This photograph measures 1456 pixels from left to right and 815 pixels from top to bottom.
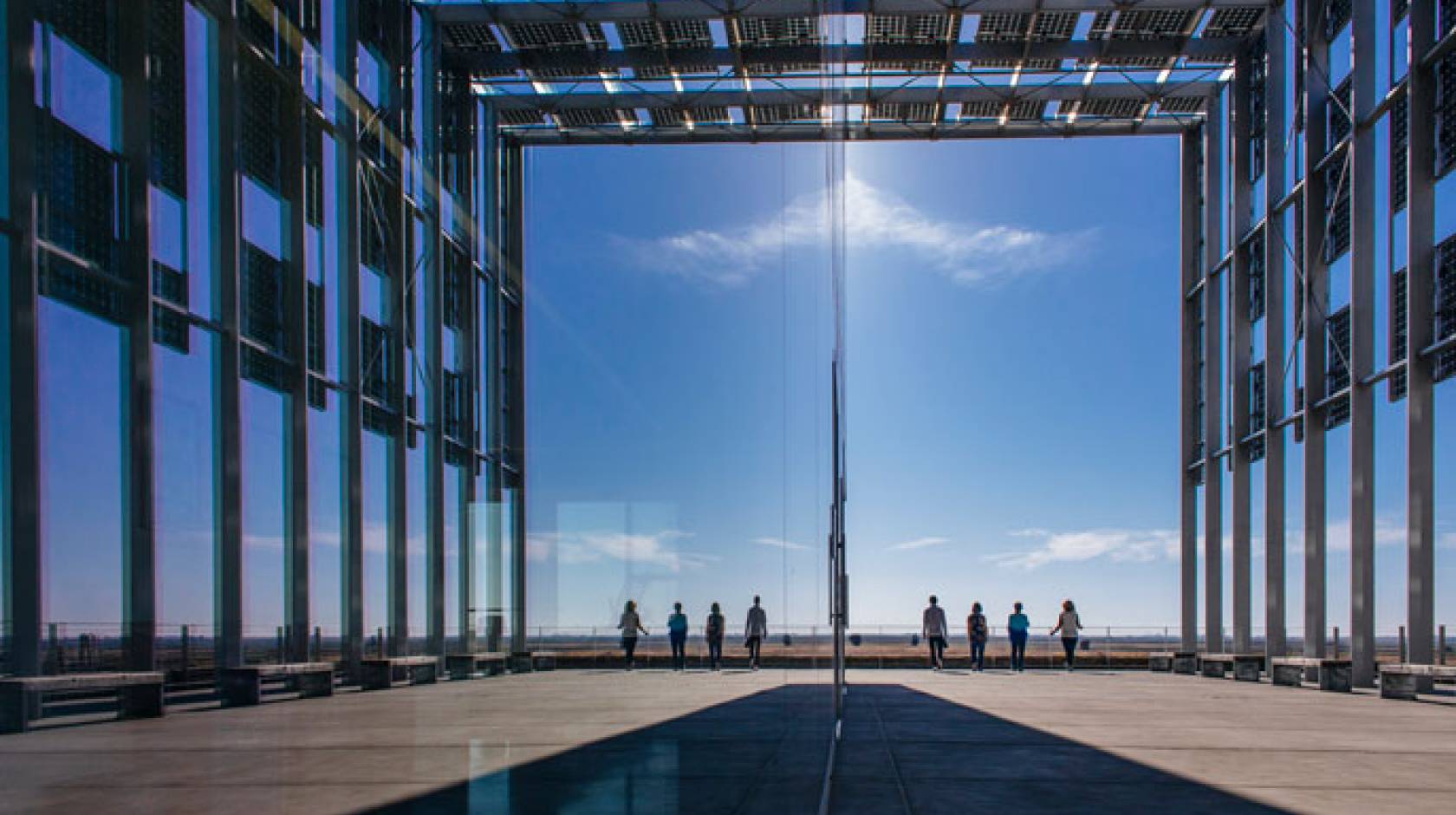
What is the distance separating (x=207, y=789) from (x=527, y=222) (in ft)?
2.77

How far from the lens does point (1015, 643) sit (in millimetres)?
25109

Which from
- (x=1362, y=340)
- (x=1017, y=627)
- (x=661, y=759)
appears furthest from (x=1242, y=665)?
(x=661, y=759)

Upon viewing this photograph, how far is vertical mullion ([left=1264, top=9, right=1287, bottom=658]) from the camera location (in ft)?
70.1

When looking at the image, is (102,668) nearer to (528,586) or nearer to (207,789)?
(207,789)

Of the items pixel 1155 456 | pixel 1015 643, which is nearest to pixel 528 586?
pixel 1015 643

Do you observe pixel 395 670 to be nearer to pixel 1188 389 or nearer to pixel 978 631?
pixel 978 631

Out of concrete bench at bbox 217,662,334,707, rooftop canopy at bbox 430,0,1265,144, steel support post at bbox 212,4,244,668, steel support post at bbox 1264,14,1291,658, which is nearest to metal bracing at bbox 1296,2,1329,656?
steel support post at bbox 1264,14,1291,658

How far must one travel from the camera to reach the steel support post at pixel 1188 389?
26.6 metres

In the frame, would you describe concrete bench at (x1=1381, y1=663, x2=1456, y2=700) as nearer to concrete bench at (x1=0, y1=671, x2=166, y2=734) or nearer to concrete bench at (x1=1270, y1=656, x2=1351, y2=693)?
concrete bench at (x1=1270, y1=656, x2=1351, y2=693)

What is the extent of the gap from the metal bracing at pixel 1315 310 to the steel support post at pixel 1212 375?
199 inches

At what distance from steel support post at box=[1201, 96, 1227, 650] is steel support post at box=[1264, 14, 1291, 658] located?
3.00 m

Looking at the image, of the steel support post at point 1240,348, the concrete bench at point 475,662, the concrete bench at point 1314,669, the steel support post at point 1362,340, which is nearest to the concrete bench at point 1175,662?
the steel support post at point 1240,348

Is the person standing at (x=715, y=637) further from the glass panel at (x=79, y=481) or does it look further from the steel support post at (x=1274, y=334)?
the steel support post at (x=1274, y=334)

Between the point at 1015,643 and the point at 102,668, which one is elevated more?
the point at 102,668
